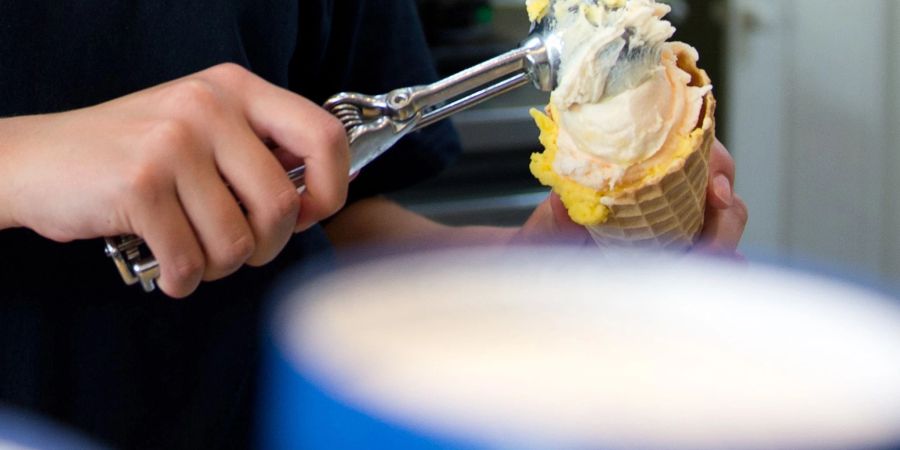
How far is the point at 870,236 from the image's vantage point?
2.01 meters

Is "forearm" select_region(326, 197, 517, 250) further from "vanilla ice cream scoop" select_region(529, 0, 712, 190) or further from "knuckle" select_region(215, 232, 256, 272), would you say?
"knuckle" select_region(215, 232, 256, 272)

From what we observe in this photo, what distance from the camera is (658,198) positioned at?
23.6 inches

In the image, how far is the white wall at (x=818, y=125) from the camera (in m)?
1.92

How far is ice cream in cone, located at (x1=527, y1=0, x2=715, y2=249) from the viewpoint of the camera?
21.9 inches

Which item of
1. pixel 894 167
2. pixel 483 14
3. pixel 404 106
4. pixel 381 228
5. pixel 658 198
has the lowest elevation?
pixel 894 167

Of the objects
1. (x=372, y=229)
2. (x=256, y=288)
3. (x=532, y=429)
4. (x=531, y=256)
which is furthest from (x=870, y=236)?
(x=532, y=429)

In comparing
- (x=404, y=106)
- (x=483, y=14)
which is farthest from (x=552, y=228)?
(x=483, y=14)

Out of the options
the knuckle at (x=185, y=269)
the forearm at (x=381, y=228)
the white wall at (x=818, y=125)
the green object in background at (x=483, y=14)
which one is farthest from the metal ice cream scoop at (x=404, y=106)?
the white wall at (x=818, y=125)

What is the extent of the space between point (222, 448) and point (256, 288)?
117 millimetres

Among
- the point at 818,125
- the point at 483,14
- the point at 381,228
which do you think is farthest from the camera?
the point at 818,125

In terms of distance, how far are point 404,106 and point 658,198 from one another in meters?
0.17

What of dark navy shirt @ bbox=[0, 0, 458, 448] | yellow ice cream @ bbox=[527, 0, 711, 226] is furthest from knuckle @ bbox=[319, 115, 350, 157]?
A: dark navy shirt @ bbox=[0, 0, 458, 448]

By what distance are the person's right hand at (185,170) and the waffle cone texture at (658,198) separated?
0.16 meters

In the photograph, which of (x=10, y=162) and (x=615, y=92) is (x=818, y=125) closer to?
(x=615, y=92)
